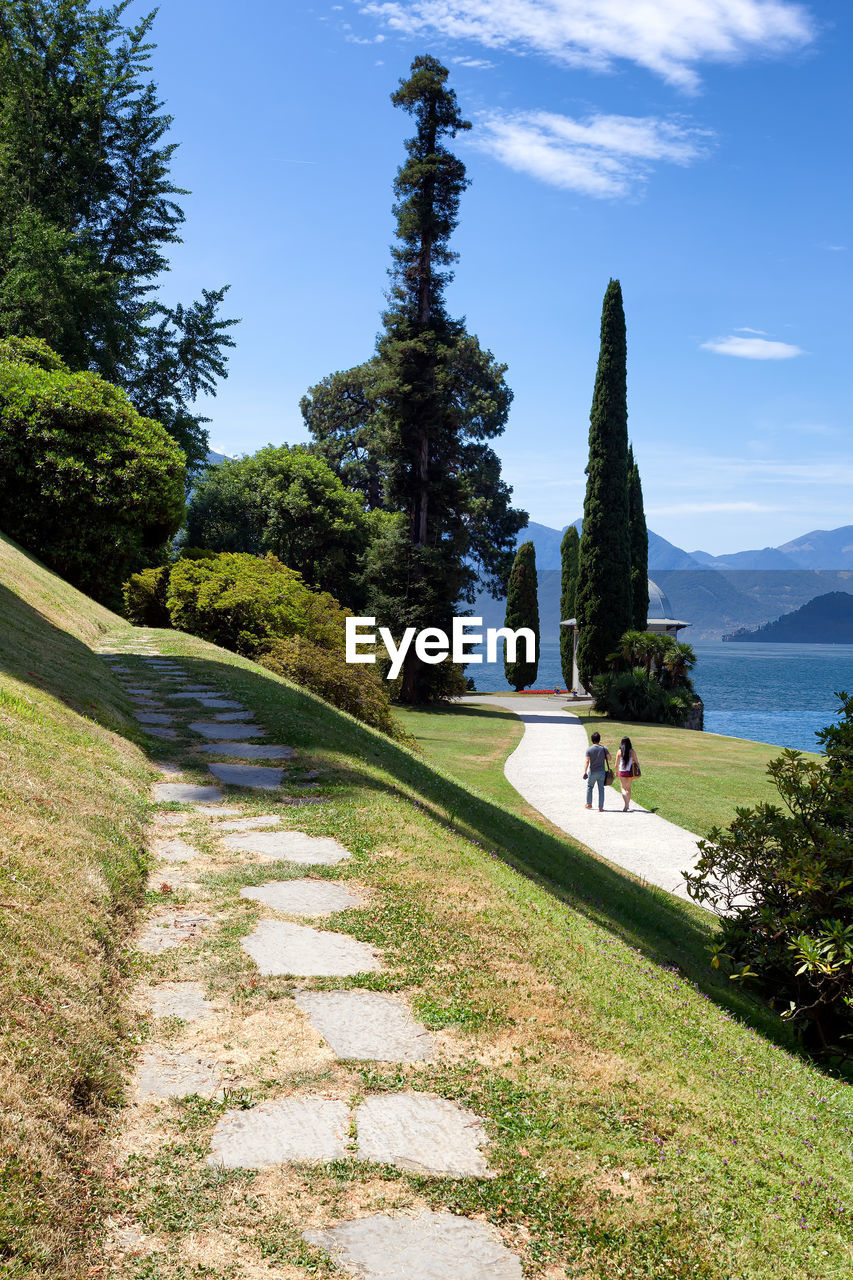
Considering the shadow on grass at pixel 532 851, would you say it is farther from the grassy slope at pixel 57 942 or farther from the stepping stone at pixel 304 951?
the stepping stone at pixel 304 951

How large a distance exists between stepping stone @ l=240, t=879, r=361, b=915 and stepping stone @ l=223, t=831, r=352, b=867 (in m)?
0.32

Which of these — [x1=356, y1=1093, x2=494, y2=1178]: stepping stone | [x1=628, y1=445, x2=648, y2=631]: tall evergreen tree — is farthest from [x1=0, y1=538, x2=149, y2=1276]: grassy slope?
[x1=628, y1=445, x2=648, y2=631]: tall evergreen tree

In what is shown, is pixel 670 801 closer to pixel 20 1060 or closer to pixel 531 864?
pixel 531 864

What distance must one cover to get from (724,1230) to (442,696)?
28488 mm

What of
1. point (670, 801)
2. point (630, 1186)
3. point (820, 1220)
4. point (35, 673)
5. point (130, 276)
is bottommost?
point (670, 801)

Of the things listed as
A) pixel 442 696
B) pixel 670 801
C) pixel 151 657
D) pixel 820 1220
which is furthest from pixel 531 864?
pixel 442 696

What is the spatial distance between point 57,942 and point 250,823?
2501 millimetres

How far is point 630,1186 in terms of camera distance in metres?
2.57

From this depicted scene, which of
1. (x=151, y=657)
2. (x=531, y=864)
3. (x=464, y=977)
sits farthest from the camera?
(x=151, y=657)

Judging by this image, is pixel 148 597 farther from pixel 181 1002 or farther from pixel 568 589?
pixel 568 589

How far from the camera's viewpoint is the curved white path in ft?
36.2

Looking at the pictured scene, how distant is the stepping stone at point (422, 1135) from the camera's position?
2.54 metres

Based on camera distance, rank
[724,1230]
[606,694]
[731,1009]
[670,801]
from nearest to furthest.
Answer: [724,1230] < [731,1009] < [670,801] < [606,694]

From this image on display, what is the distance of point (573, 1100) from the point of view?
2973 mm
